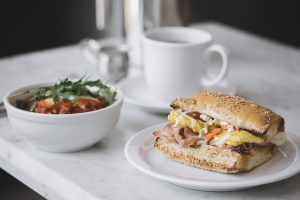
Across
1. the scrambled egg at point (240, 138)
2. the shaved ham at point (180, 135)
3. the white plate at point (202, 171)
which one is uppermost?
the scrambled egg at point (240, 138)

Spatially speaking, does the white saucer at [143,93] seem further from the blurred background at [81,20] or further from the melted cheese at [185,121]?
the blurred background at [81,20]

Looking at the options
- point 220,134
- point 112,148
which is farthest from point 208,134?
point 112,148

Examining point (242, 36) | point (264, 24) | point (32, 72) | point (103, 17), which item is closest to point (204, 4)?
point (264, 24)

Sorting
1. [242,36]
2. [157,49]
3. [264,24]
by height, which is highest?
[157,49]

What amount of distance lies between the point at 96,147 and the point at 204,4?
2.75 m

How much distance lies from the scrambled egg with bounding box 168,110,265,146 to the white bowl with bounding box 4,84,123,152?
142 mm

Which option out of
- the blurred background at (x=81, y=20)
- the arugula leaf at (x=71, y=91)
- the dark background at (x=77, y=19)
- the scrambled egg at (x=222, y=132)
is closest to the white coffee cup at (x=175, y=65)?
the arugula leaf at (x=71, y=91)

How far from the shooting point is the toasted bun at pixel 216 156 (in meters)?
1.18

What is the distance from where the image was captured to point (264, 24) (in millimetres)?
4023

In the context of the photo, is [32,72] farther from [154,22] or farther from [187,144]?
[187,144]

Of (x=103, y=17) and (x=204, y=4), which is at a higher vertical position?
(x=103, y=17)

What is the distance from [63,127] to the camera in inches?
50.4

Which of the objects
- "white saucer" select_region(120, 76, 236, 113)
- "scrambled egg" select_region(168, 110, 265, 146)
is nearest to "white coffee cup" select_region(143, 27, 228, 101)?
"white saucer" select_region(120, 76, 236, 113)

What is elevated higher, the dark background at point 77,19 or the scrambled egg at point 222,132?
the scrambled egg at point 222,132
